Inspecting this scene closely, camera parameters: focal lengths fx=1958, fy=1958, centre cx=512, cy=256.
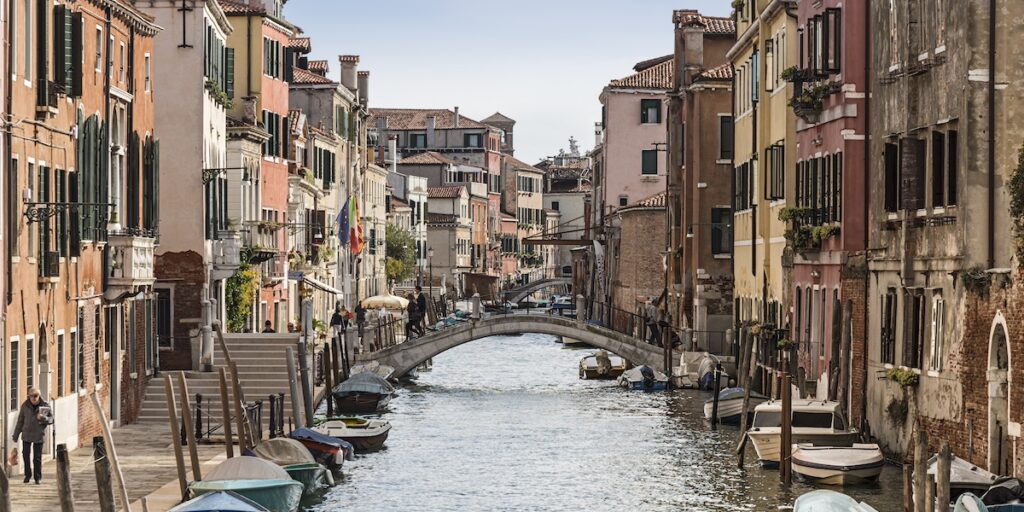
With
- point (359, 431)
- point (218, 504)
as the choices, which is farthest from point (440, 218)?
point (218, 504)

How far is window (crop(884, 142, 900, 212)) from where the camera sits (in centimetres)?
3117

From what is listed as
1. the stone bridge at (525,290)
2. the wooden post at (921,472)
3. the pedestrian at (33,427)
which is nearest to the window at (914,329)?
the wooden post at (921,472)

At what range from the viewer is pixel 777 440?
3186cm

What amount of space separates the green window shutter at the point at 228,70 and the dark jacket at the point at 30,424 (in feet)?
70.5

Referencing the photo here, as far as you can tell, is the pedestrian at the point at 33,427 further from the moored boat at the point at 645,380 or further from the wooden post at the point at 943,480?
the moored boat at the point at 645,380

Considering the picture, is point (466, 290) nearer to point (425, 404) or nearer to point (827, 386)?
point (425, 404)

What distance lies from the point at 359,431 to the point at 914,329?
11.2 m

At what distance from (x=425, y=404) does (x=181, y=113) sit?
1053 centimetres

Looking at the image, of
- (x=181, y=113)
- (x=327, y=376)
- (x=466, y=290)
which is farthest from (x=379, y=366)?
(x=466, y=290)

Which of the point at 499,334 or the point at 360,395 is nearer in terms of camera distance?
the point at 360,395

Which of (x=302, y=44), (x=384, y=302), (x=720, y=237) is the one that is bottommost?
(x=384, y=302)

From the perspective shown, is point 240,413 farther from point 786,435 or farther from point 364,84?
point 364,84

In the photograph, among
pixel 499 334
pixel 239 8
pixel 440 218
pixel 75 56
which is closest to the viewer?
pixel 75 56

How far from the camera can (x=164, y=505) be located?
24016 millimetres
